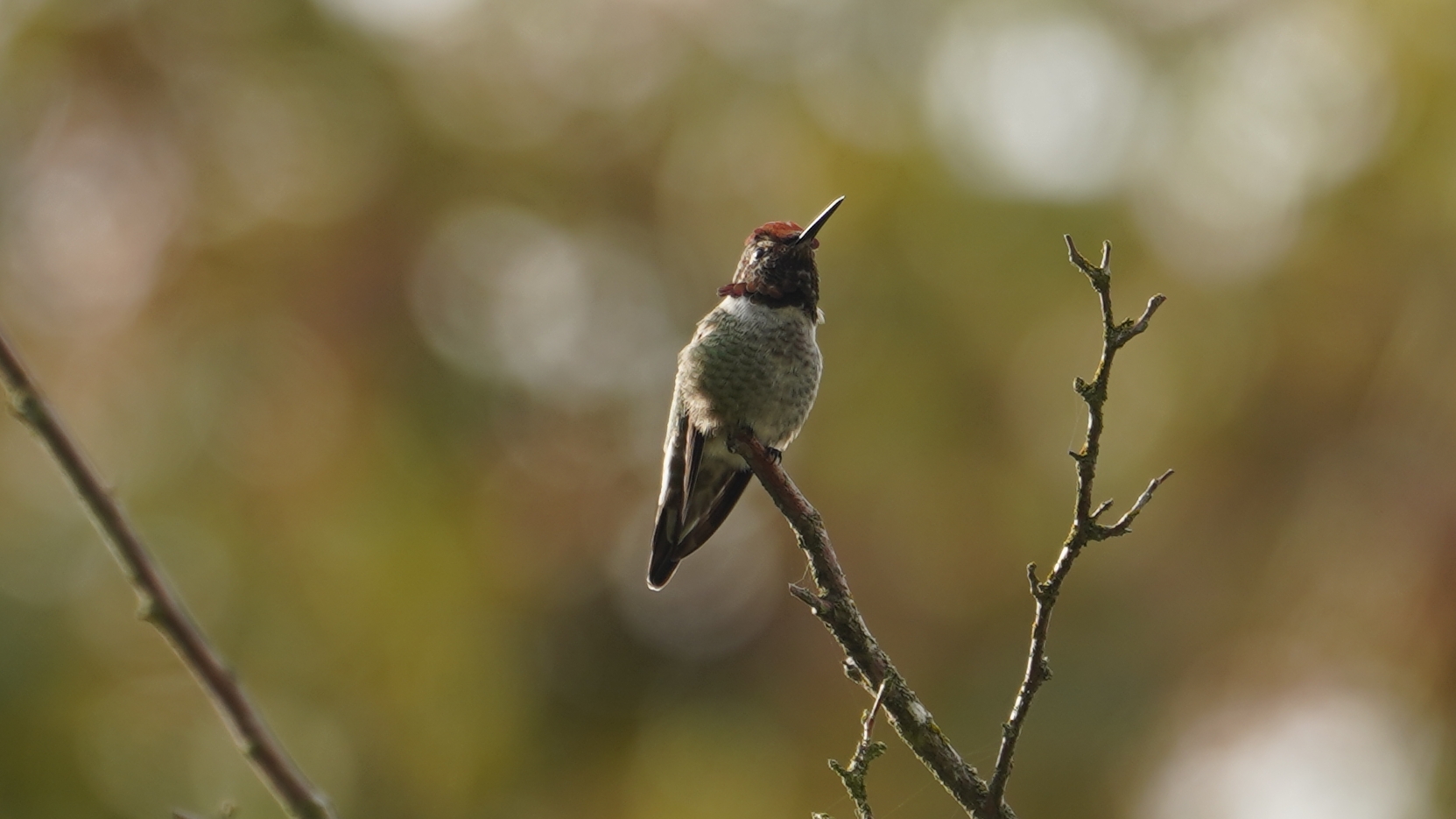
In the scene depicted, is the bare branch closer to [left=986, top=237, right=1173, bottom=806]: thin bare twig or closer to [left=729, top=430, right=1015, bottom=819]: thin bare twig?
[left=729, top=430, right=1015, bottom=819]: thin bare twig

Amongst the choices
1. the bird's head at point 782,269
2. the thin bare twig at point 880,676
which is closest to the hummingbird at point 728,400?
the bird's head at point 782,269

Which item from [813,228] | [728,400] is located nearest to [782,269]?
[813,228]

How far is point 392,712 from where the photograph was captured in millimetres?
8727

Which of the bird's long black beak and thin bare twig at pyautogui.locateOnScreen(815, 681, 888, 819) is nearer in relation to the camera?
thin bare twig at pyautogui.locateOnScreen(815, 681, 888, 819)

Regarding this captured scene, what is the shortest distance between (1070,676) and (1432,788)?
6.79 ft

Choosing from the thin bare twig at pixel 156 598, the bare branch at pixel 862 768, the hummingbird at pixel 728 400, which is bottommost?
the thin bare twig at pixel 156 598

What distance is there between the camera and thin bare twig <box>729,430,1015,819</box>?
244 cm

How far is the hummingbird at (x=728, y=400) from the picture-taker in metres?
4.32

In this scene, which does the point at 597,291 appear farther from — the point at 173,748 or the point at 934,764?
the point at 934,764

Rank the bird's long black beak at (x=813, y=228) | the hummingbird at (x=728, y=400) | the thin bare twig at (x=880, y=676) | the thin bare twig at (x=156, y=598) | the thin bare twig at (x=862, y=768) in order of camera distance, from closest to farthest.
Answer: the thin bare twig at (x=156, y=598), the thin bare twig at (x=862, y=768), the thin bare twig at (x=880, y=676), the hummingbird at (x=728, y=400), the bird's long black beak at (x=813, y=228)

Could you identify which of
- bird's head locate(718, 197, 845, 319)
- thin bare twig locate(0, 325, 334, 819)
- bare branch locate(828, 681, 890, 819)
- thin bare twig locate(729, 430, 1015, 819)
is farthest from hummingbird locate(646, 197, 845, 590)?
thin bare twig locate(0, 325, 334, 819)

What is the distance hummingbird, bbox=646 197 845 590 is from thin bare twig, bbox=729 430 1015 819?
1.38m

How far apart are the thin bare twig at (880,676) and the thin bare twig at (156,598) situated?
1.23 m

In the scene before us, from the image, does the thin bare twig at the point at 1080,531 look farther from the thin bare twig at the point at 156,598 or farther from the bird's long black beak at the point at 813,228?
the bird's long black beak at the point at 813,228
